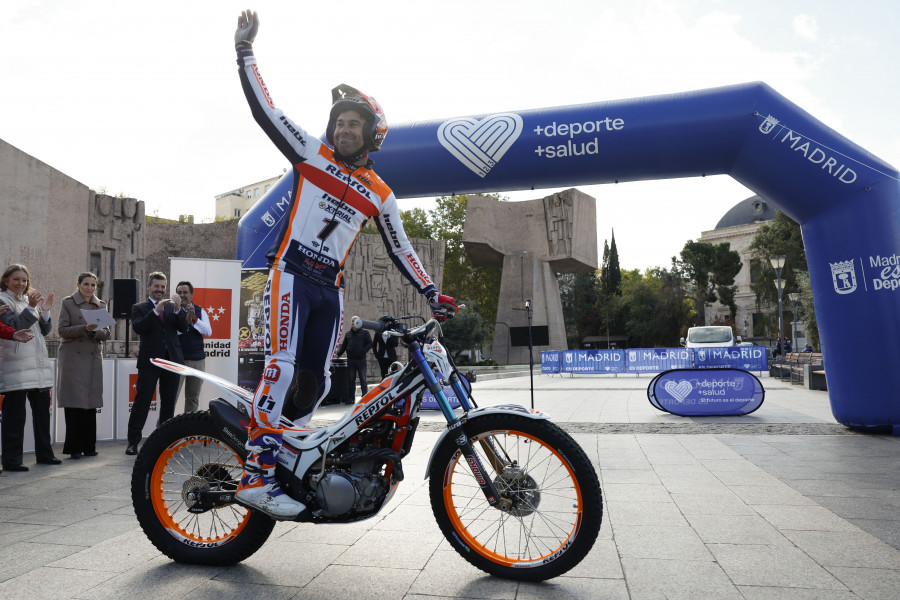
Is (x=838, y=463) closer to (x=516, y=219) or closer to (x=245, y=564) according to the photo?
(x=245, y=564)

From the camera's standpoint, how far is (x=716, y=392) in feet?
35.9

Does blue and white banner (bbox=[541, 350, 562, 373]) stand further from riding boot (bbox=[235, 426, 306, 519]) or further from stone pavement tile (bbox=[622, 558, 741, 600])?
riding boot (bbox=[235, 426, 306, 519])

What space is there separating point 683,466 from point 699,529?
237 cm

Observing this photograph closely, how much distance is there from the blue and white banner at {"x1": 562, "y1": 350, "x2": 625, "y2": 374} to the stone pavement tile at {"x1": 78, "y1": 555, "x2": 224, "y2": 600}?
2344cm

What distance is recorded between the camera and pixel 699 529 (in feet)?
12.6

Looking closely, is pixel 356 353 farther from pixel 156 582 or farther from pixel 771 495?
pixel 156 582

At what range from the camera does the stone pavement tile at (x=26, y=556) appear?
3096mm

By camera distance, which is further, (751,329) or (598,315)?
(751,329)

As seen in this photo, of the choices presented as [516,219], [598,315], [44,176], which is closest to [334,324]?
[44,176]

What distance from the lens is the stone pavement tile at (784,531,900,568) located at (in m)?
3.20

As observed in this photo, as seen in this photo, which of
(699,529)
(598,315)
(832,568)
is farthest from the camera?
(598,315)

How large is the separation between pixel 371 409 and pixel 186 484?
114cm

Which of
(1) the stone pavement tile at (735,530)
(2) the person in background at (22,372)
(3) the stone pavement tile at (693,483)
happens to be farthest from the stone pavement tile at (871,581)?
(2) the person in background at (22,372)

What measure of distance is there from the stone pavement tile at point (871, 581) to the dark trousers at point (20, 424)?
262 inches
